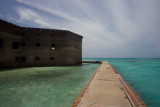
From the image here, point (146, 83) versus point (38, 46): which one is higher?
point (38, 46)

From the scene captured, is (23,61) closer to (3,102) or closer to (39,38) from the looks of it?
(39,38)

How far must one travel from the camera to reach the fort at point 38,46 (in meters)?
13.5

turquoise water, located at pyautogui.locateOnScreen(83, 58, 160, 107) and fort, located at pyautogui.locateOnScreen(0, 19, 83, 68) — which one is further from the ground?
fort, located at pyautogui.locateOnScreen(0, 19, 83, 68)

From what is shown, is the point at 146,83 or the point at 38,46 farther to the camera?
the point at 38,46

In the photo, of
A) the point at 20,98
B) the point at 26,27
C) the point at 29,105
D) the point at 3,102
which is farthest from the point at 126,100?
the point at 26,27

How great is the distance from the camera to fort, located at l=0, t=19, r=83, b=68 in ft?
44.2

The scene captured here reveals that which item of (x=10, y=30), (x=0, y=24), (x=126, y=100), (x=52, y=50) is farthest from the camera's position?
(x=52, y=50)

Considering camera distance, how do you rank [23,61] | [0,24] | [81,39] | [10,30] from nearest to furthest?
[0,24] < [10,30] < [23,61] < [81,39]

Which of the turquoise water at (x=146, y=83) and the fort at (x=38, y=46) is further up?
the fort at (x=38, y=46)

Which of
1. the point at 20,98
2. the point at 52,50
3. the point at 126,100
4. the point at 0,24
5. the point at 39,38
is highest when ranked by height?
the point at 0,24

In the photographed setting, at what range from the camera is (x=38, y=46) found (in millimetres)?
16172

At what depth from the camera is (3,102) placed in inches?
129

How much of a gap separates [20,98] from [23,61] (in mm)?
13673

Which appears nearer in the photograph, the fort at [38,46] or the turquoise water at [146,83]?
the turquoise water at [146,83]
